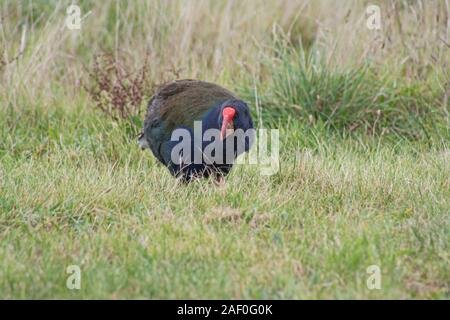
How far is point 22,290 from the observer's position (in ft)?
10.8

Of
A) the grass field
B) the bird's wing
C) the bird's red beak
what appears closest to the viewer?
the grass field

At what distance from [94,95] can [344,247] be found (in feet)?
10.0

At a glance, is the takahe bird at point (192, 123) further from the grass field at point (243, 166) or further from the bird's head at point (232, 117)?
the grass field at point (243, 166)

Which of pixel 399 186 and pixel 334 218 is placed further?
pixel 399 186

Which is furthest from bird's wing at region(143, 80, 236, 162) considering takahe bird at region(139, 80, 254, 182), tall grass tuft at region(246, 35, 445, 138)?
tall grass tuft at region(246, 35, 445, 138)

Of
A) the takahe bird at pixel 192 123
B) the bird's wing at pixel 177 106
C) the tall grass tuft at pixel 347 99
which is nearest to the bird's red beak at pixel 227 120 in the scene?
the takahe bird at pixel 192 123

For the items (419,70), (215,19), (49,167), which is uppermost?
(215,19)

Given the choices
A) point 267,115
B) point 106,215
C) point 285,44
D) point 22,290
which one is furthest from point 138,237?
point 285,44

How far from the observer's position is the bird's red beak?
448 centimetres

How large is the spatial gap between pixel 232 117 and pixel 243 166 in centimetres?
64

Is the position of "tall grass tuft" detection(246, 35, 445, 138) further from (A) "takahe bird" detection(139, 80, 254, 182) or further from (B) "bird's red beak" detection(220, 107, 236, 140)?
(B) "bird's red beak" detection(220, 107, 236, 140)

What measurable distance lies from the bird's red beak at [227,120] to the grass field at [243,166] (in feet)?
0.95

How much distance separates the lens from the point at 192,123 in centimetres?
477

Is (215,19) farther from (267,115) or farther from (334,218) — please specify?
(334,218)
